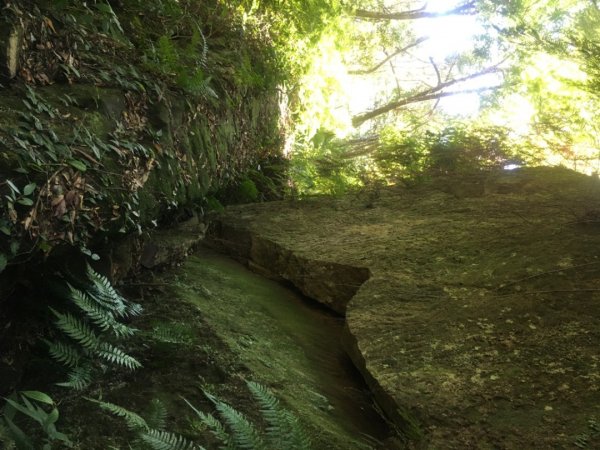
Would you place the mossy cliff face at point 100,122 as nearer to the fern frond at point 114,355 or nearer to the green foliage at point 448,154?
the fern frond at point 114,355

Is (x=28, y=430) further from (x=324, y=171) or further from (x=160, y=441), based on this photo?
(x=324, y=171)

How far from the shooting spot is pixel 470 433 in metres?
2.73

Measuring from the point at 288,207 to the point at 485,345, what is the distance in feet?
11.6

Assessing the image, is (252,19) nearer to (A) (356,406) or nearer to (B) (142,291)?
(B) (142,291)

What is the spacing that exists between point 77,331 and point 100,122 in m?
1.24

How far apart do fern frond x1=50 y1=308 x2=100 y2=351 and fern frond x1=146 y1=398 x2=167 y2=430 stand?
492 millimetres

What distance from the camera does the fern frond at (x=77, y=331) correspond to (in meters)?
2.56

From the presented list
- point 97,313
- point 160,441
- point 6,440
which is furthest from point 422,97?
point 6,440

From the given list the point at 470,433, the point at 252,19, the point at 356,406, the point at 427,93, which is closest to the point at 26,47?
the point at 356,406

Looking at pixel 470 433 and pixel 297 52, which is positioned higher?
pixel 297 52

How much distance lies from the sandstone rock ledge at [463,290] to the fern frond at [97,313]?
1.68 meters

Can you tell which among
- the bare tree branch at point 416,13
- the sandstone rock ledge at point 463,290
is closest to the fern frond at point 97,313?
the sandstone rock ledge at point 463,290

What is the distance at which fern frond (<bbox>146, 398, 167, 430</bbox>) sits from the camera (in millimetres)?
2336

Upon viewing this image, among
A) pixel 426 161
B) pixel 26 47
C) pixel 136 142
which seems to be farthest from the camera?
pixel 426 161
